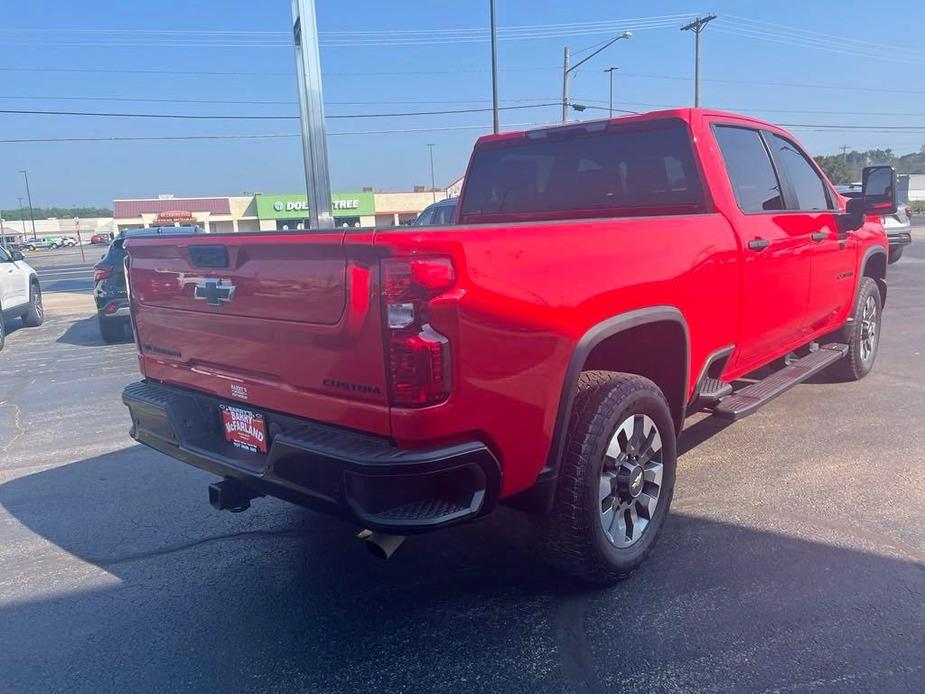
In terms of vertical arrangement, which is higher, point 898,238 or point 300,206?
point 898,238

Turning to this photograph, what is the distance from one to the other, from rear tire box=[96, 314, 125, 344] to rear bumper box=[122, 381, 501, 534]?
884 centimetres

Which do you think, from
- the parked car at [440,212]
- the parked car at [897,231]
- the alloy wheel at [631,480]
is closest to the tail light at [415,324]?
the alloy wheel at [631,480]

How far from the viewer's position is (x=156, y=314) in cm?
358

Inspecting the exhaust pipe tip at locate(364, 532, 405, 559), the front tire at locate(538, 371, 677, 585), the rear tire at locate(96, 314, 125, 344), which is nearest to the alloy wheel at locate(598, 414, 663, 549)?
the front tire at locate(538, 371, 677, 585)

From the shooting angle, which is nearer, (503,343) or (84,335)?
(503,343)

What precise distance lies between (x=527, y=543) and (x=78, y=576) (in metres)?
2.21

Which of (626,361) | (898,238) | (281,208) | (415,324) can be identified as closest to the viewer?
(415,324)

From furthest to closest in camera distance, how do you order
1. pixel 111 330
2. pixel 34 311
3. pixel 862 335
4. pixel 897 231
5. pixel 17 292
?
pixel 897 231
pixel 34 311
pixel 17 292
pixel 111 330
pixel 862 335

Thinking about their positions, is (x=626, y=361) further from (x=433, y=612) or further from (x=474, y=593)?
(x=433, y=612)

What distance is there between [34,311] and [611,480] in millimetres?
12752

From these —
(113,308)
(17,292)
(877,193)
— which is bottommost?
(113,308)

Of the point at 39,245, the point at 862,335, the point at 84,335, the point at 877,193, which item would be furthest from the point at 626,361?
the point at 39,245

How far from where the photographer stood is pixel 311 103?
846 cm

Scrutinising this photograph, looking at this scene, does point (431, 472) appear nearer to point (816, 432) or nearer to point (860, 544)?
point (860, 544)
